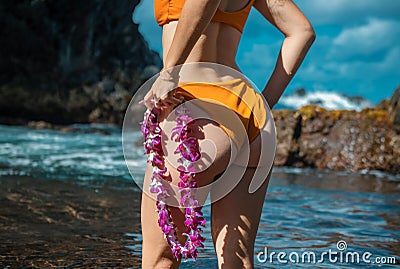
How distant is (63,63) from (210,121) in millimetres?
30568

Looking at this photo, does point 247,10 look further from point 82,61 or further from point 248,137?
point 82,61

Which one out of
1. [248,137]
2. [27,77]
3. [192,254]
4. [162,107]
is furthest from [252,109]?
[27,77]

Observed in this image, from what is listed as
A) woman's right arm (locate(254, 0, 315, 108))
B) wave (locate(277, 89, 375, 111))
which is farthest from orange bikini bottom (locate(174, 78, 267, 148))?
wave (locate(277, 89, 375, 111))

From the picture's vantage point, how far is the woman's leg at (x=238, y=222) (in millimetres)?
2059

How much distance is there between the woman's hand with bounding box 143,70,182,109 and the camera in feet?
6.30

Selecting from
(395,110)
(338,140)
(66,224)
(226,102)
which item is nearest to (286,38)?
(226,102)

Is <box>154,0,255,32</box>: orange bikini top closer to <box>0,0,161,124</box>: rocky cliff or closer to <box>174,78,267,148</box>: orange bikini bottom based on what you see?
<box>174,78,267,148</box>: orange bikini bottom

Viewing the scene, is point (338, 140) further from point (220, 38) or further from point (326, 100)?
point (326, 100)

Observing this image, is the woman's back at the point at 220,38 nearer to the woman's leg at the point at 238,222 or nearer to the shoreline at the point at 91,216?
the woman's leg at the point at 238,222

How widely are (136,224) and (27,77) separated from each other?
1008 inches

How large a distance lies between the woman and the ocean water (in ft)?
5.36

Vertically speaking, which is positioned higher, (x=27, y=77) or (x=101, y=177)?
(x=27, y=77)

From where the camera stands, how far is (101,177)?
8.60 meters

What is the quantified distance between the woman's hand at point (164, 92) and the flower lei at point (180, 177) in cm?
3
